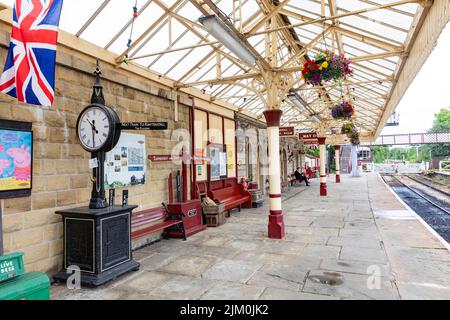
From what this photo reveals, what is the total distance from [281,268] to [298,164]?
21.4 metres

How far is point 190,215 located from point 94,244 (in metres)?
3.03

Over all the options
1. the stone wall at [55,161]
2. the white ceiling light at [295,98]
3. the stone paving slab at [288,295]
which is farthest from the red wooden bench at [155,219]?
the white ceiling light at [295,98]

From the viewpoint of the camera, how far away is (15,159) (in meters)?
3.65

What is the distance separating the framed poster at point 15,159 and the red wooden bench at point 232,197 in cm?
512

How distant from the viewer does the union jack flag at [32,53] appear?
8.99ft

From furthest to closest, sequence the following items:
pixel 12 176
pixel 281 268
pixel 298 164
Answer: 1. pixel 298 164
2. pixel 281 268
3. pixel 12 176

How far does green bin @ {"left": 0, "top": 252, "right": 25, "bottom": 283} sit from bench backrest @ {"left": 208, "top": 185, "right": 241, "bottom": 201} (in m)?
5.70

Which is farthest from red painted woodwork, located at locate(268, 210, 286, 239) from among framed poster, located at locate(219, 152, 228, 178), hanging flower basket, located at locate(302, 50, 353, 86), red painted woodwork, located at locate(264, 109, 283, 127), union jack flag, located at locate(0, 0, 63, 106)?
union jack flag, located at locate(0, 0, 63, 106)
